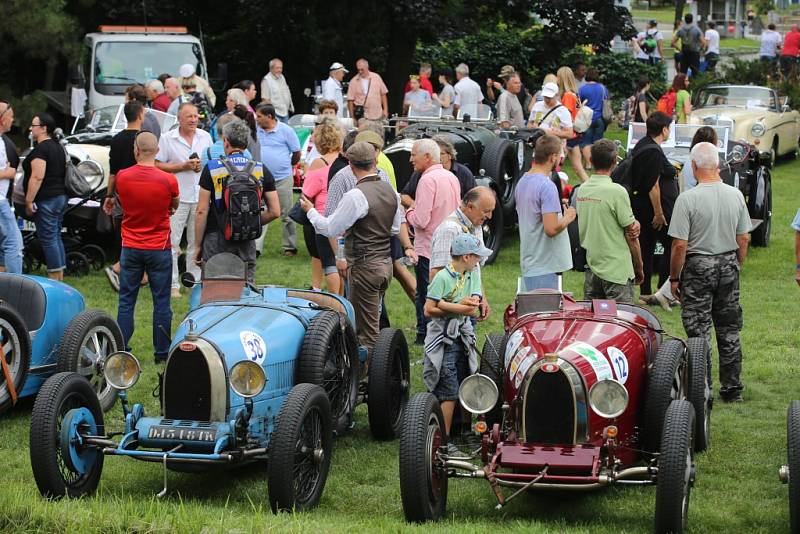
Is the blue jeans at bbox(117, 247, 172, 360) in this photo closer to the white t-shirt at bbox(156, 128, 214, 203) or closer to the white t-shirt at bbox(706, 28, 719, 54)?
the white t-shirt at bbox(156, 128, 214, 203)

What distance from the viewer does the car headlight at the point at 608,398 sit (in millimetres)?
6293

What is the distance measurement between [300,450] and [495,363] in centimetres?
157

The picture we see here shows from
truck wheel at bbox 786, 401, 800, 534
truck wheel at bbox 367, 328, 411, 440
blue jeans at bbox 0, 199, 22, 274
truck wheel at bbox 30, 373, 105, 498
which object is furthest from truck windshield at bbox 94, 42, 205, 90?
truck wheel at bbox 786, 401, 800, 534

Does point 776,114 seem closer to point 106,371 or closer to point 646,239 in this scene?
point 646,239

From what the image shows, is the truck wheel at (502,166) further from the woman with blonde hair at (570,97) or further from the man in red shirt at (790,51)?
the man in red shirt at (790,51)

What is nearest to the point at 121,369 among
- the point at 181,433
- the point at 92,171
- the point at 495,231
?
the point at 181,433

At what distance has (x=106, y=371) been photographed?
6.93 m

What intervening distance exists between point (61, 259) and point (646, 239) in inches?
231

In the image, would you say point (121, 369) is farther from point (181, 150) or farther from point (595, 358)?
point (181, 150)

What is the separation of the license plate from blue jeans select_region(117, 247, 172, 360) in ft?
10.2

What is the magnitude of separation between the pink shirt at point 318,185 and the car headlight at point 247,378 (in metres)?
3.99

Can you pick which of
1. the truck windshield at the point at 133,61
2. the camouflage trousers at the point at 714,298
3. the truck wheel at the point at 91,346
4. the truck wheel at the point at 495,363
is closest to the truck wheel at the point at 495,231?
the camouflage trousers at the point at 714,298

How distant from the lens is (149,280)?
9.80 m

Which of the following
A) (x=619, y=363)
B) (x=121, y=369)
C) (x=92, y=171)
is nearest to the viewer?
(x=619, y=363)
